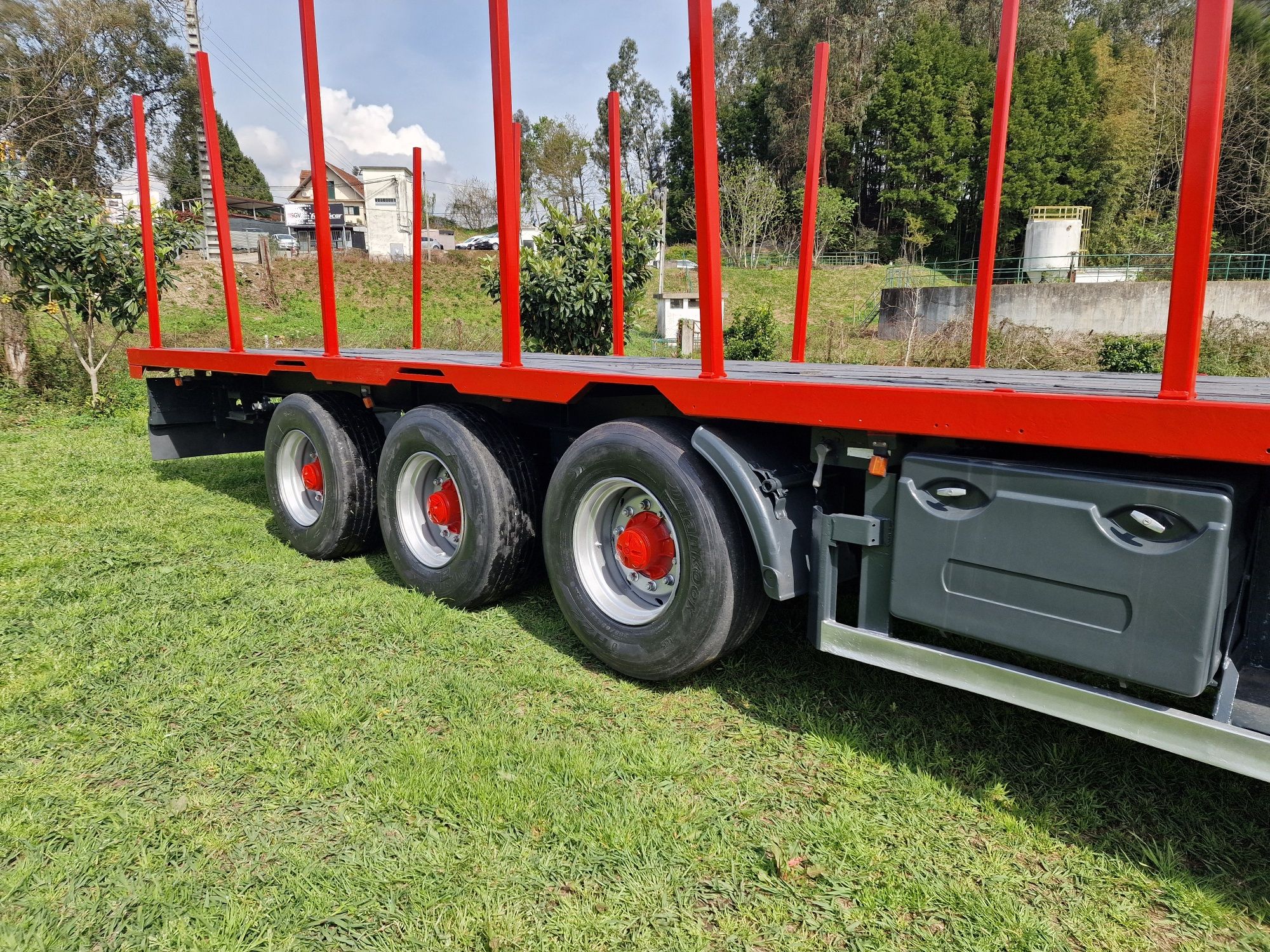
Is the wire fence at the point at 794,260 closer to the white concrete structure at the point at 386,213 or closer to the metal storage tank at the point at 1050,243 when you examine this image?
the metal storage tank at the point at 1050,243

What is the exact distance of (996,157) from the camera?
404cm

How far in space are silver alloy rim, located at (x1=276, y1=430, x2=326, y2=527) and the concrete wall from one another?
1779cm

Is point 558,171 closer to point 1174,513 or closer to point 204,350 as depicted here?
point 204,350

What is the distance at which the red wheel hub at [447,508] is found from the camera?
4328 mm

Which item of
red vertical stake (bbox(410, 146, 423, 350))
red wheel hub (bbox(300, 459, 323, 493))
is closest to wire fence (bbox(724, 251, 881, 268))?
red vertical stake (bbox(410, 146, 423, 350))

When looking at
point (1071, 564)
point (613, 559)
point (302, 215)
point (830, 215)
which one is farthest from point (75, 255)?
point (302, 215)

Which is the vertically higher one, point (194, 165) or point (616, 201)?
point (194, 165)

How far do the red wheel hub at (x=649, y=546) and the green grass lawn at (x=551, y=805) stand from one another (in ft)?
1.75

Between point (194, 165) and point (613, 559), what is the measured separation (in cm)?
5237

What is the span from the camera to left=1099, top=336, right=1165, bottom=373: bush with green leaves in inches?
602

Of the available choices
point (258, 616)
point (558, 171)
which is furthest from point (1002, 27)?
point (558, 171)

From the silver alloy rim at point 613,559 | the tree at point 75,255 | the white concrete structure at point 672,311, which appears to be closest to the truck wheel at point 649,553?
the silver alloy rim at point 613,559

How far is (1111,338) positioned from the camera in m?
17.2

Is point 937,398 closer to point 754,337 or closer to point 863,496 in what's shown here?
point 863,496
